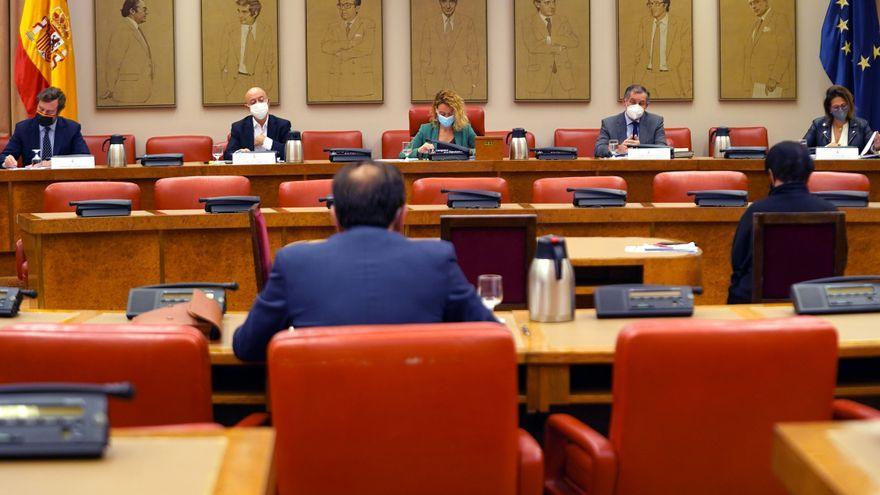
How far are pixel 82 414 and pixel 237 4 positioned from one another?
9.55 m

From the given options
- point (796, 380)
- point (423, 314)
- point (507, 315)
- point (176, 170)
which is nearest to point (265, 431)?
point (423, 314)

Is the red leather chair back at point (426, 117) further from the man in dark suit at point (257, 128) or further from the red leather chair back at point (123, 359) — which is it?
the red leather chair back at point (123, 359)

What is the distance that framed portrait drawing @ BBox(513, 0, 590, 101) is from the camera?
10906 millimetres

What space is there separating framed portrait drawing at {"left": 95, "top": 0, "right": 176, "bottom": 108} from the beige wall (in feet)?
0.29

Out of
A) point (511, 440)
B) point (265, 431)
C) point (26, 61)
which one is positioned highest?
point (26, 61)

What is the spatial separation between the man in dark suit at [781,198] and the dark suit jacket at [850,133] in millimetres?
4351

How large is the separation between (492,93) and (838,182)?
5042 millimetres

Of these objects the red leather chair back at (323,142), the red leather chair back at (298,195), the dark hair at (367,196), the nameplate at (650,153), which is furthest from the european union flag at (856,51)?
the dark hair at (367,196)

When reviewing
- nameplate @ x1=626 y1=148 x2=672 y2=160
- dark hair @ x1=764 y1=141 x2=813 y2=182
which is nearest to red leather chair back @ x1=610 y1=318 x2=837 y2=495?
dark hair @ x1=764 y1=141 x2=813 y2=182

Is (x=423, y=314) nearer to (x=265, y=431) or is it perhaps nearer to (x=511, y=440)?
(x=511, y=440)

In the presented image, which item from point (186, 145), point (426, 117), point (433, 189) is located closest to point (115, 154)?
point (186, 145)

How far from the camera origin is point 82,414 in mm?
1634

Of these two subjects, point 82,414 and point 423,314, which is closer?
point 82,414

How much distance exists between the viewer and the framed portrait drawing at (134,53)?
10.7m
